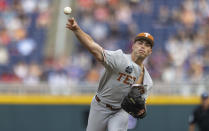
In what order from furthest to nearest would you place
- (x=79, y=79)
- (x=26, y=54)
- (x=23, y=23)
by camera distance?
(x=23, y=23)
(x=26, y=54)
(x=79, y=79)

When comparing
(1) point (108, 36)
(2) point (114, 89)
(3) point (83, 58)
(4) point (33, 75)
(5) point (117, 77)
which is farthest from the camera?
(1) point (108, 36)

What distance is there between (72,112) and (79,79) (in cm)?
94

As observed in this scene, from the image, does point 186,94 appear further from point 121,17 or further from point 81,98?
point 121,17

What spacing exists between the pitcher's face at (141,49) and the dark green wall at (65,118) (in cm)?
→ 532

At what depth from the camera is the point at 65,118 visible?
10.7 meters

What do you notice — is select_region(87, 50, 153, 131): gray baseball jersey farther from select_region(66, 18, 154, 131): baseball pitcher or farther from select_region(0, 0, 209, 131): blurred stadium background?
select_region(0, 0, 209, 131): blurred stadium background

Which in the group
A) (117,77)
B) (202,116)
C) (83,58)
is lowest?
(202,116)

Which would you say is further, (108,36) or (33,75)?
(108,36)

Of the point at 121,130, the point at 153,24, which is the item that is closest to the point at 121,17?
the point at 153,24

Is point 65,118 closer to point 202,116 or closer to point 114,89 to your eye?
point 202,116

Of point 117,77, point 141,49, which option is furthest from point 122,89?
point 141,49

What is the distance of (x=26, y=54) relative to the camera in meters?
12.3

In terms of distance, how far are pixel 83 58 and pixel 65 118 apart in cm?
191

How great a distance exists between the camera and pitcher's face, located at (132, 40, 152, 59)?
5449 millimetres
